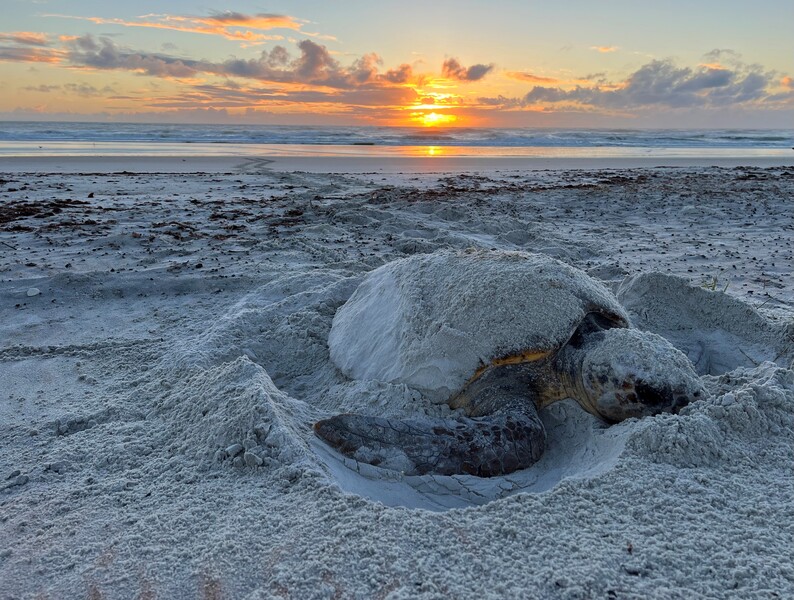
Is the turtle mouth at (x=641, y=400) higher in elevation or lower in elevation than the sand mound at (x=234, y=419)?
higher

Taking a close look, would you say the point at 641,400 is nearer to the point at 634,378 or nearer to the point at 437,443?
the point at 634,378

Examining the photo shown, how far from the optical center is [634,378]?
250 centimetres

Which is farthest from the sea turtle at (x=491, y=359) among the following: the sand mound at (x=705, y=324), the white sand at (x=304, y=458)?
the sand mound at (x=705, y=324)

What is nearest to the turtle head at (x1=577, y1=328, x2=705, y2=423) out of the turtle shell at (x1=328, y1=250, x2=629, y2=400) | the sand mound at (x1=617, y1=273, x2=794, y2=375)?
the turtle shell at (x1=328, y1=250, x2=629, y2=400)

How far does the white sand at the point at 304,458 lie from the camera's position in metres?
1.65

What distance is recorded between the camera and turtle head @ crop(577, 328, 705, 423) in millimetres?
2467

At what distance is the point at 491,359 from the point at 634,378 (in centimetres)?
67

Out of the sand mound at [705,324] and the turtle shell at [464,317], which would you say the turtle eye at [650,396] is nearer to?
the turtle shell at [464,317]

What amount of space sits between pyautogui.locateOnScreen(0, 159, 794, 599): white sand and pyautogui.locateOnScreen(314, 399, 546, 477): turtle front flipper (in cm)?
7

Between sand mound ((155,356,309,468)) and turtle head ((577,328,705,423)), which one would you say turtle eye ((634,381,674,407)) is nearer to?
turtle head ((577,328,705,423))

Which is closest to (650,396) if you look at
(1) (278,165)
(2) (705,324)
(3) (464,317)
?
(3) (464,317)

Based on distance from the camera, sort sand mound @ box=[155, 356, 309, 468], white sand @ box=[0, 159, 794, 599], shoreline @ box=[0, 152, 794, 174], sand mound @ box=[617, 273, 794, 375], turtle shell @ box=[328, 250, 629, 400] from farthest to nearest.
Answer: shoreline @ box=[0, 152, 794, 174]
sand mound @ box=[617, 273, 794, 375]
turtle shell @ box=[328, 250, 629, 400]
sand mound @ box=[155, 356, 309, 468]
white sand @ box=[0, 159, 794, 599]

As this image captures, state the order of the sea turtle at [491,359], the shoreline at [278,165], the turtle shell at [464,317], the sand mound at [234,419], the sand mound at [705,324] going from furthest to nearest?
the shoreline at [278,165] < the sand mound at [705,324] < the turtle shell at [464,317] < the sea turtle at [491,359] < the sand mound at [234,419]

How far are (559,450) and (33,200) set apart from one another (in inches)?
361
